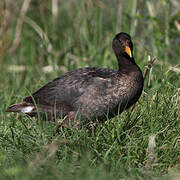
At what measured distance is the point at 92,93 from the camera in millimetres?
4148

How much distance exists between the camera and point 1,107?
5.05 meters

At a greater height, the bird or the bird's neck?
the bird's neck

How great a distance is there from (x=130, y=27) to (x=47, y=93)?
2.49 m

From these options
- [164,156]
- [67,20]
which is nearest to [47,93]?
[164,156]

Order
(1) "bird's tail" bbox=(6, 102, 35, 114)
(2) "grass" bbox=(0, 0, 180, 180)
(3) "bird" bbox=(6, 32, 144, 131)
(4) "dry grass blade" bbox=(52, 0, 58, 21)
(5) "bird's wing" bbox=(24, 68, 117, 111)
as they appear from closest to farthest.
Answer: (2) "grass" bbox=(0, 0, 180, 180) → (3) "bird" bbox=(6, 32, 144, 131) → (5) "bird's wing" bbox=(24, 68, 117, 111) → (1) "bird's tail" bbox=(6, 102, 35, 114) → (4) "dry grass blade" bbox=(52, 0, 58, 21)

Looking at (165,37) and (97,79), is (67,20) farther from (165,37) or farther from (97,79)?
(97,79)

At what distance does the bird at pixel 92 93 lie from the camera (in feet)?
13.4

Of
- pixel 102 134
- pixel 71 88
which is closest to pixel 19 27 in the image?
Answer: pixel 71 88

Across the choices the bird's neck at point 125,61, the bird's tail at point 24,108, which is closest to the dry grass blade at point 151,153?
the bird's neck at point 125,61

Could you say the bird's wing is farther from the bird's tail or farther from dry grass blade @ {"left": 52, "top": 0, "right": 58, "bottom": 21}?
dry grass blade @ {"left": 52, "top": 0, "right": 58, "bottom": 21}

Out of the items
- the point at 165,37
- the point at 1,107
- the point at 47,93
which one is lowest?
the point at 1,107

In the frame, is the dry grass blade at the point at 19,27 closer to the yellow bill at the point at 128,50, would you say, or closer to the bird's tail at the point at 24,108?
the bird's tail at the point at 24,108

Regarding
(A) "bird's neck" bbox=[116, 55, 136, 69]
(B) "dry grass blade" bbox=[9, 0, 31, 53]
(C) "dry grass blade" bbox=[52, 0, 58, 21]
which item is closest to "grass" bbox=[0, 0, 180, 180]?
(A) "bird's neck" bbox=[116, 55, 136, 69]

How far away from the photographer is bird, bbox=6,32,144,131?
409 centimetres
